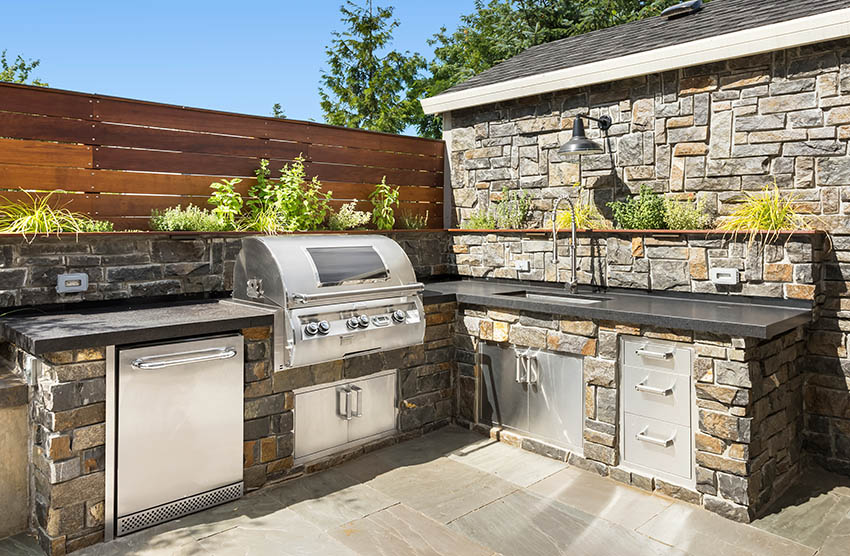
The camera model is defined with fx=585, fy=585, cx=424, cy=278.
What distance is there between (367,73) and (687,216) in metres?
9.16

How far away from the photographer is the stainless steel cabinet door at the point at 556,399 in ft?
12.5

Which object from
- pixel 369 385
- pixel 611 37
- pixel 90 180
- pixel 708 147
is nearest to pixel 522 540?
pixel 369 385

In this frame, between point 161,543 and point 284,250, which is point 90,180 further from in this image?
point 161,543

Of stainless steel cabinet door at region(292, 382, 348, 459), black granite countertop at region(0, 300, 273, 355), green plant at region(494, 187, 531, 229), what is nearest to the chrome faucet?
green plant at region(494, 187, 531, 229)

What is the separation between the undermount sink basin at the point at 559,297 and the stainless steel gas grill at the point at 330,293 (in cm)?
99

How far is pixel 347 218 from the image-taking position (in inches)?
192

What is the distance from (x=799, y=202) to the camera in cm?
375

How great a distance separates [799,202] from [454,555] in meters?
3.05

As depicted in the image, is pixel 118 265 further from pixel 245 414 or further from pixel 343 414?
pixel 343 414

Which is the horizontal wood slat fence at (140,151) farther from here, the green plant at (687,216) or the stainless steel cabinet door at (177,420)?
the green plant at (687,216)

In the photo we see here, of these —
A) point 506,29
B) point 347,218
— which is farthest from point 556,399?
point 506,29

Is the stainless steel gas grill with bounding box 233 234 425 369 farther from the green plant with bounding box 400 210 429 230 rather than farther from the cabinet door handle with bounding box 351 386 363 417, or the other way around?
the green plant with bounding box 400 210 429 230

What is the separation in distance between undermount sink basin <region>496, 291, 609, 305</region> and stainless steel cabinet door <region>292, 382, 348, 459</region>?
1514 mm

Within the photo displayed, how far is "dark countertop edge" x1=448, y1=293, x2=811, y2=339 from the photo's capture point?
2.94 meters
